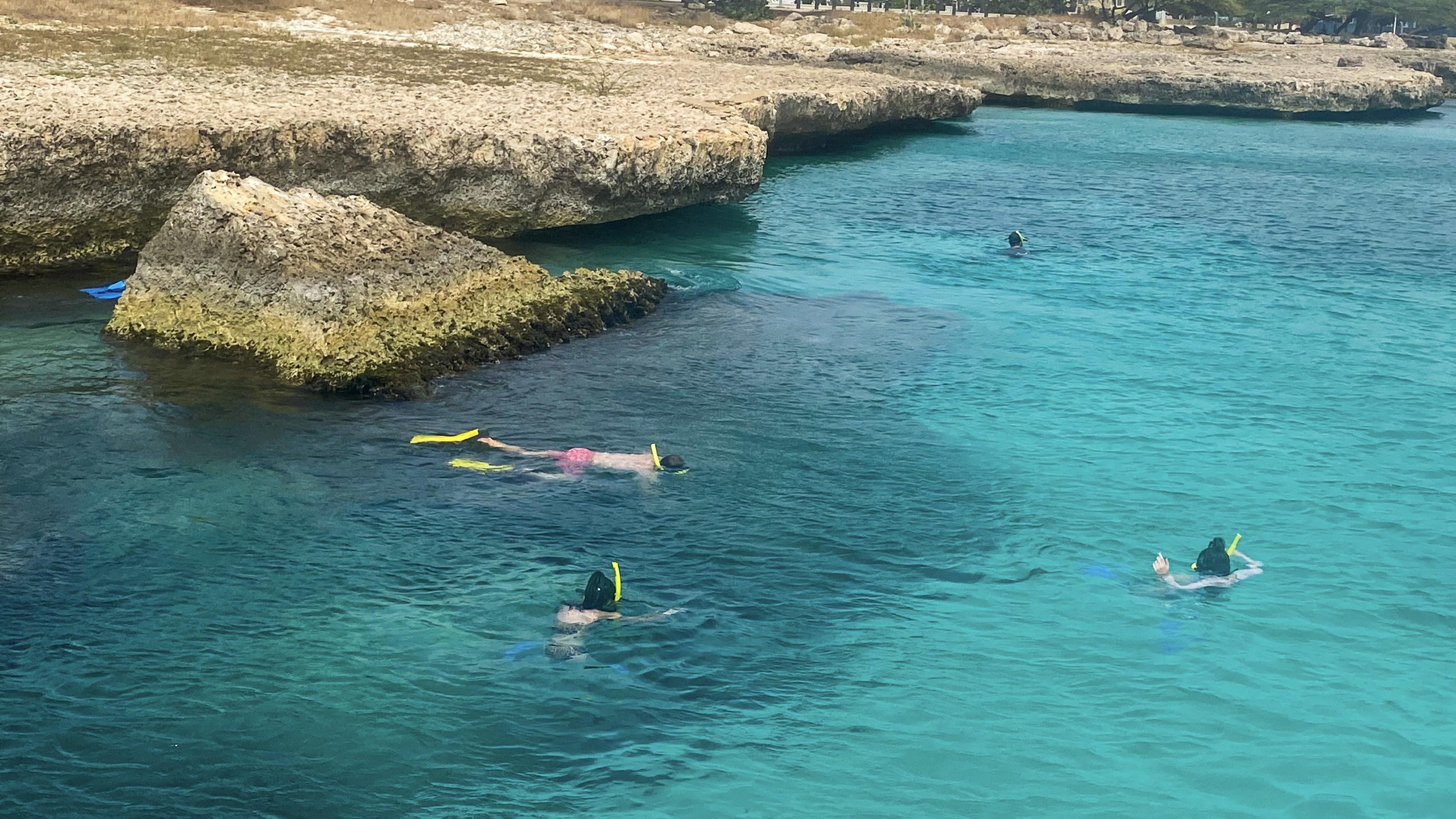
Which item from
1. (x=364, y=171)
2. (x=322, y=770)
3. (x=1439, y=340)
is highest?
(x=364, y=171)

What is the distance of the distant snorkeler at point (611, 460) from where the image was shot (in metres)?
13.6

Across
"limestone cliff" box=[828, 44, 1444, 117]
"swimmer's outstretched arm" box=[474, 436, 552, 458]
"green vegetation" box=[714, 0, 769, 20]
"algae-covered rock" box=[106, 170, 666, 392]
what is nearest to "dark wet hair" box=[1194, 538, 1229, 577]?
"swimmer's outstretched arm" box=[474, 436, 552, 458]

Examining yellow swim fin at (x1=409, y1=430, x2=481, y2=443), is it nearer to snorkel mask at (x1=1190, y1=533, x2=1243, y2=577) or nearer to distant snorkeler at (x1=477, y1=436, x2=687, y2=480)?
distant snorkeler at (x1=477, y1=436, x2=687, y2=480)

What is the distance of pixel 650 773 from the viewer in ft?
28.5

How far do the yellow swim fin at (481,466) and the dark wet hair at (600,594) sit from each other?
3357mm

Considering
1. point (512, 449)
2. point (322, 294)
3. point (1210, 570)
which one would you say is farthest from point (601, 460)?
point (1210, 570)

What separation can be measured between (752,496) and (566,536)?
2.04m

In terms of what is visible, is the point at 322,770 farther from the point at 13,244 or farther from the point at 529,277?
the point at 13,244

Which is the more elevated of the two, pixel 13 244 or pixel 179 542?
pixel 13 244

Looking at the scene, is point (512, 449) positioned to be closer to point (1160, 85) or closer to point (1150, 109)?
point (1160, 85)

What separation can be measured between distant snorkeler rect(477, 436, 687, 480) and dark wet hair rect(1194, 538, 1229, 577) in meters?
5.08

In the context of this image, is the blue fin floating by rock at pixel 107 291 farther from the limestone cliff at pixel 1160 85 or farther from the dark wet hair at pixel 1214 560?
the limestone cliff at pixel 1160 85

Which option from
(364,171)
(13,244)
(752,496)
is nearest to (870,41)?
(364,171)

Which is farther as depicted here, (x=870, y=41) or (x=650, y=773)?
(x=870, y=41)
